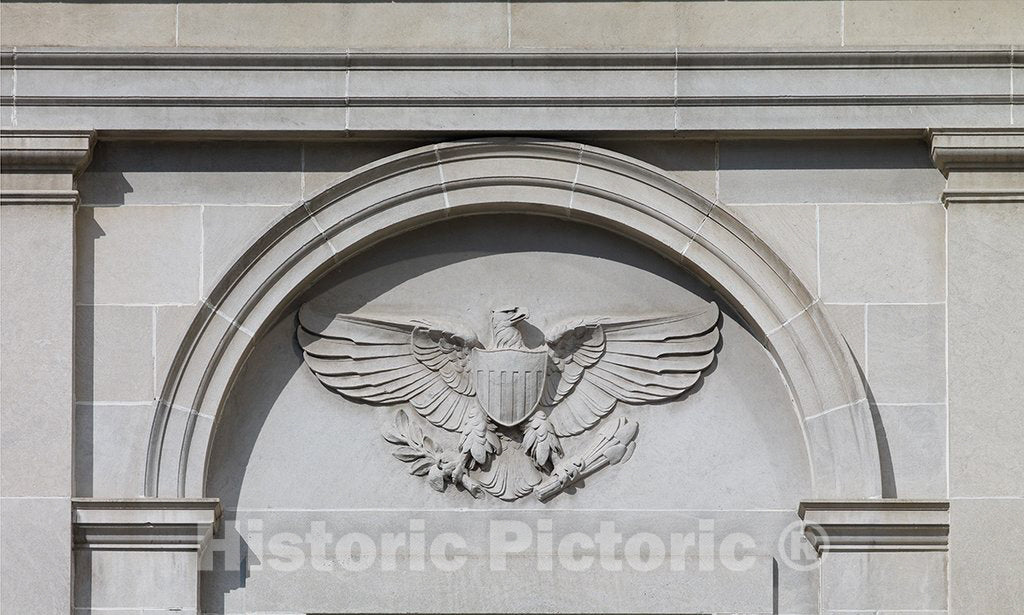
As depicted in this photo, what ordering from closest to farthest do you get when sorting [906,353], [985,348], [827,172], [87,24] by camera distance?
[985,348], [906,353], [827,172], [87,24]

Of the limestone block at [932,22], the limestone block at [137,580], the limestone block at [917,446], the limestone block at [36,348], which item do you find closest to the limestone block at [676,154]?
the limestone block at [932,22]

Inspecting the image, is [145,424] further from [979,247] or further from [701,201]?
[979,247]

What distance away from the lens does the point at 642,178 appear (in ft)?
42.1

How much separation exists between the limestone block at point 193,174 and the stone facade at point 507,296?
0.8 inches

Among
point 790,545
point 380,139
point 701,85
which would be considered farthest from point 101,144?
point 790,545

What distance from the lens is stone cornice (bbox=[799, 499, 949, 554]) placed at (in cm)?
1234

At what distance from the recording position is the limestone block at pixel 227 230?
1279 cm

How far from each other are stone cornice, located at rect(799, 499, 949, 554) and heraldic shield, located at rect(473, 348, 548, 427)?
1.93 metres

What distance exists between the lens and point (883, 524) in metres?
12.3

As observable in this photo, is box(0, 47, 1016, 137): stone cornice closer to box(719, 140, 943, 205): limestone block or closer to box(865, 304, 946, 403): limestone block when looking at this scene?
box(719, 140, 943, 205): limestone block

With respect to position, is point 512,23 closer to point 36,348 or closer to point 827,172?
point 827,172

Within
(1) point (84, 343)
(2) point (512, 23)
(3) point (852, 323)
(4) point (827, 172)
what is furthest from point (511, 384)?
(1) point (84, 343)

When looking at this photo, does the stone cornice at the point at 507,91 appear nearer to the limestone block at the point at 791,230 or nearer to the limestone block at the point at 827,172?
the limestone block at the point at 827,172

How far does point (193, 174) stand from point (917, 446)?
4.99 m
